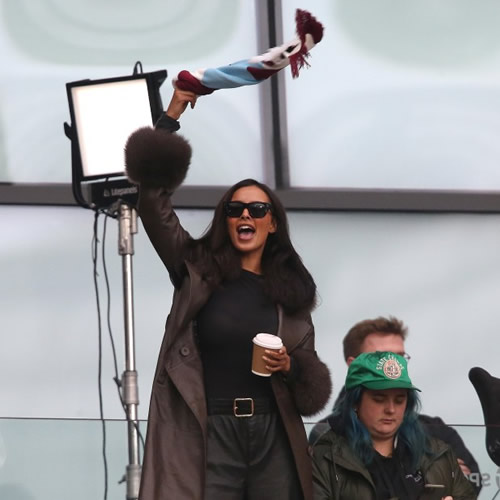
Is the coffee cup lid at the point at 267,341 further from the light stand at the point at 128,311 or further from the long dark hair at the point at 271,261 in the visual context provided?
the light stand at the point at 128,311

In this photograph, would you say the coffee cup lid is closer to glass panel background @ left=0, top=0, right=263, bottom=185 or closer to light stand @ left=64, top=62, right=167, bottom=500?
light stand @ left=64, top=62, right=167, bottom=500

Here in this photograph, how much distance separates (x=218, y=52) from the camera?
9258 millimetres

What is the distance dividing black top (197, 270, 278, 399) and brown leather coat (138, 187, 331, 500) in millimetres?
28

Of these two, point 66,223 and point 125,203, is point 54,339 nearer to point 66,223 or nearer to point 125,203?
point 66,223

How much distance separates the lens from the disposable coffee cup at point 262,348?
17.1 feet

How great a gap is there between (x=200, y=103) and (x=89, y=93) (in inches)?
70.7

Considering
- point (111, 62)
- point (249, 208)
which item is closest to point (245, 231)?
point (249, 208)

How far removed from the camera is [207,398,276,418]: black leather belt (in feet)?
17.4

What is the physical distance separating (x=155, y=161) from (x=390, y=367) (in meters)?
0.99

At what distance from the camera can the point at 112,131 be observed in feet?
24.3

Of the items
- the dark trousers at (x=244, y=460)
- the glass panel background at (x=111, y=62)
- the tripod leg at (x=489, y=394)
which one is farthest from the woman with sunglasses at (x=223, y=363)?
the glass panel background at (x=111, y=62)

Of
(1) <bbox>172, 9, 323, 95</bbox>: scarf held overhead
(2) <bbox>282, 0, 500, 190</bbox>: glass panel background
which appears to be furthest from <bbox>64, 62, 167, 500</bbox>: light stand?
(2) <bbox>282, 0, 500, 190</bbox>: glass panel background

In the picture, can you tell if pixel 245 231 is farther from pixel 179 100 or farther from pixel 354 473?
pixel 354 473

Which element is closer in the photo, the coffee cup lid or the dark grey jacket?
the coffee cup lid
